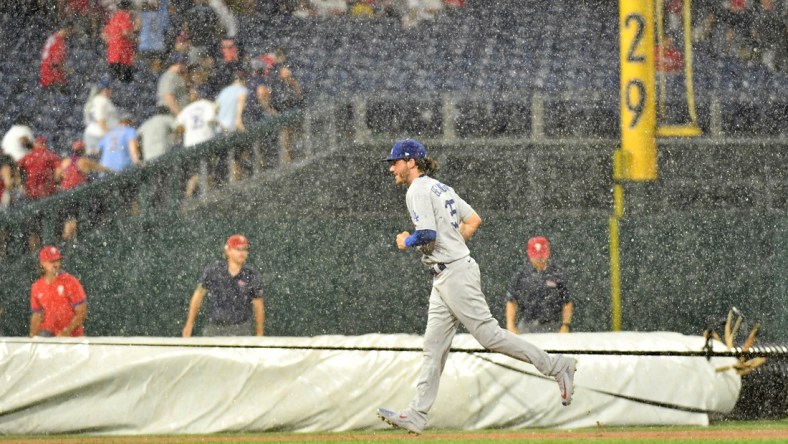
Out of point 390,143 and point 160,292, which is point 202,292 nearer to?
point 160,292

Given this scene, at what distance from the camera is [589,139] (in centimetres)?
1602

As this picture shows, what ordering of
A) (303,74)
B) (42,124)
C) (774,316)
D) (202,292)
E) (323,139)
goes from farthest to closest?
(303,74) → (42,124) → (323,139) → (774,316) → (202,292)

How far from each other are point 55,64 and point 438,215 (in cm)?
1188

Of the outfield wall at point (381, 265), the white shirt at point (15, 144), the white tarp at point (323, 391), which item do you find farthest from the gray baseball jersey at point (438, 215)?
the white shirt at point (15, 144)

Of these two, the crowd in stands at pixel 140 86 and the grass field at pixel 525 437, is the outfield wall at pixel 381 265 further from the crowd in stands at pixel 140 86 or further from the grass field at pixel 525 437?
the grass field at pixel 525 437

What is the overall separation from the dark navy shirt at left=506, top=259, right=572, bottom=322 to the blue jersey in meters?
4.93

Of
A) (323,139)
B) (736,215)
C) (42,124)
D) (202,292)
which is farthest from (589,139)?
(42,124)

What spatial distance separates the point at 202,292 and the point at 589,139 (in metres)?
5.37

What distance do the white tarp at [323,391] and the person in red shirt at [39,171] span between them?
18.4 ft

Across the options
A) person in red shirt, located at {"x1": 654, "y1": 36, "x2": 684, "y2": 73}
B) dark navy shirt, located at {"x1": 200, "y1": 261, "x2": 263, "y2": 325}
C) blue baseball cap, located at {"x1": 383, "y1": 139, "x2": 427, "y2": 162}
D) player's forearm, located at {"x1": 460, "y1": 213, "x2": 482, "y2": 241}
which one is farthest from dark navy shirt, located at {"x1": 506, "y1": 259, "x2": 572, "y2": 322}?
person in red shirt, located at {"x1": 654, "y1": 36, "x2": 684, "y2": 73}

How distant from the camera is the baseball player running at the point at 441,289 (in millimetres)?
8320

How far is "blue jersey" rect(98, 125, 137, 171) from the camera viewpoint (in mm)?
15641

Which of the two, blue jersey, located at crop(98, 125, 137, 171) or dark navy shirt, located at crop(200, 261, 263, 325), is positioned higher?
blue jersey, located at crop(98, 125, 137, 171)

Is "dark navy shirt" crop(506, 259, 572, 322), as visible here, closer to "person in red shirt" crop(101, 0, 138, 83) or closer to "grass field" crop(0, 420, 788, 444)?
"grass field" crop(0, 420, 788, 444)
